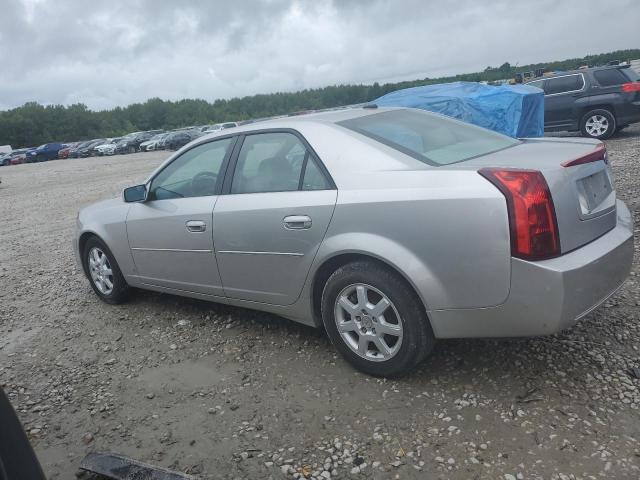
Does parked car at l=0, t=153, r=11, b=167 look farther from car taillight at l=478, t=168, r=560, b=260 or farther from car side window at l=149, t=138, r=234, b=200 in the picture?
car taillight at l=478, t=168, r=560, b=260

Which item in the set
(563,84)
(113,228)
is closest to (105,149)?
(563,84)

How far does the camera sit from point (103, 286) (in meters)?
5.04

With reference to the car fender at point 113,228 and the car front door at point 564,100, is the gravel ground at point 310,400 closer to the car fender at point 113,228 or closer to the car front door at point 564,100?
the car fender at point 113,228

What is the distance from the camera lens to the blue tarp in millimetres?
9938

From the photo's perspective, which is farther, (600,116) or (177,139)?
(177,139)

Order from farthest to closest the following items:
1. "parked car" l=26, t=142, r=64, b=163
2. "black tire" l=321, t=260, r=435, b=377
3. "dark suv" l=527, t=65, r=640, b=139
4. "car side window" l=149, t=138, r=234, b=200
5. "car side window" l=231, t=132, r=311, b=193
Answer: "parked car" l=26, t=142, r=64, b=163, "dark suv" l=527, t=65, r=640, b=139, "car side window" l=149, t=138, r=234, b=200, "car side window" l=231, t=132, r=311, b=193, "black tire" l=321, t=260, r=435, b=377

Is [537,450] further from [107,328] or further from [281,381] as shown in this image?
[107,328]

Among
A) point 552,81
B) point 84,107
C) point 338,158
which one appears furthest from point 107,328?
point 84,107

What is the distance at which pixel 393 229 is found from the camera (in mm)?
2881

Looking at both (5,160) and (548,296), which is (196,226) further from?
(5,160)

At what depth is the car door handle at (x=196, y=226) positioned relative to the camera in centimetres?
386

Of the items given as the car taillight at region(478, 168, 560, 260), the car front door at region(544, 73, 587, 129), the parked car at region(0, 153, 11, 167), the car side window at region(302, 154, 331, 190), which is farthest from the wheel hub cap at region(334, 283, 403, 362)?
the parked car at region(0, 153, 11, 167)

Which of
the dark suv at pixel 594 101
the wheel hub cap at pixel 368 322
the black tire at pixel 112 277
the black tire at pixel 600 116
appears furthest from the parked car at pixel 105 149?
the wheel hub cap at pixel 368 322

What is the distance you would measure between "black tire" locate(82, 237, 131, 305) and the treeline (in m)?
55.0
